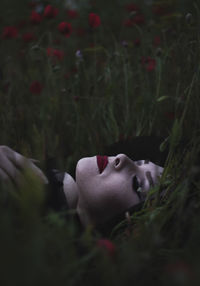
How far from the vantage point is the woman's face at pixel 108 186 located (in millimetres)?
960

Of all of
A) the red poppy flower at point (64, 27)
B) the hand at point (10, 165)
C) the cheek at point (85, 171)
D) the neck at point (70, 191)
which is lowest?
the neck at point (70, 191)

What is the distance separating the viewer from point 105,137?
4.90 feet

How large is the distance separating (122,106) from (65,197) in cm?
68

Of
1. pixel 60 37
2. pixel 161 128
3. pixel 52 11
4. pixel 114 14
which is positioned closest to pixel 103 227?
pixel 161 128

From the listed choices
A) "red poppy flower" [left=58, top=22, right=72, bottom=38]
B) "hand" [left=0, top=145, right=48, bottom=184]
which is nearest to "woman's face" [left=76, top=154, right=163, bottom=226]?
"hand" [left=0, top=145, right=48, bottom=184]

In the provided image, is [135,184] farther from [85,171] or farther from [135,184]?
[85,171]

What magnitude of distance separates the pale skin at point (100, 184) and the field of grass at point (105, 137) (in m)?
0.05

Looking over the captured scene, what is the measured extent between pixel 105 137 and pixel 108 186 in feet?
1.78

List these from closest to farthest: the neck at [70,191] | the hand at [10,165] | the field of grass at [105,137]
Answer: the field of grass at [105,137]
the hand at [10,165]
the neck at [70,191]

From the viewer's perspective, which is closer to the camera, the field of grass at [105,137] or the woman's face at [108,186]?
the field of grass at [105,137]

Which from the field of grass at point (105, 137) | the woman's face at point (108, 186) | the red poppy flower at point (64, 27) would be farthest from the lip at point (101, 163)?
the red poppy flower at point (64, 27)

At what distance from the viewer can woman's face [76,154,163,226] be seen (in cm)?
96

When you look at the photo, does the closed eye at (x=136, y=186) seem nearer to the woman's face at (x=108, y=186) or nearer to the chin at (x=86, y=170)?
the woman's face at (x=108, y=186)

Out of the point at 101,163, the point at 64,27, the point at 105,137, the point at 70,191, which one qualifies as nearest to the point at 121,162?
the point at 101,163
